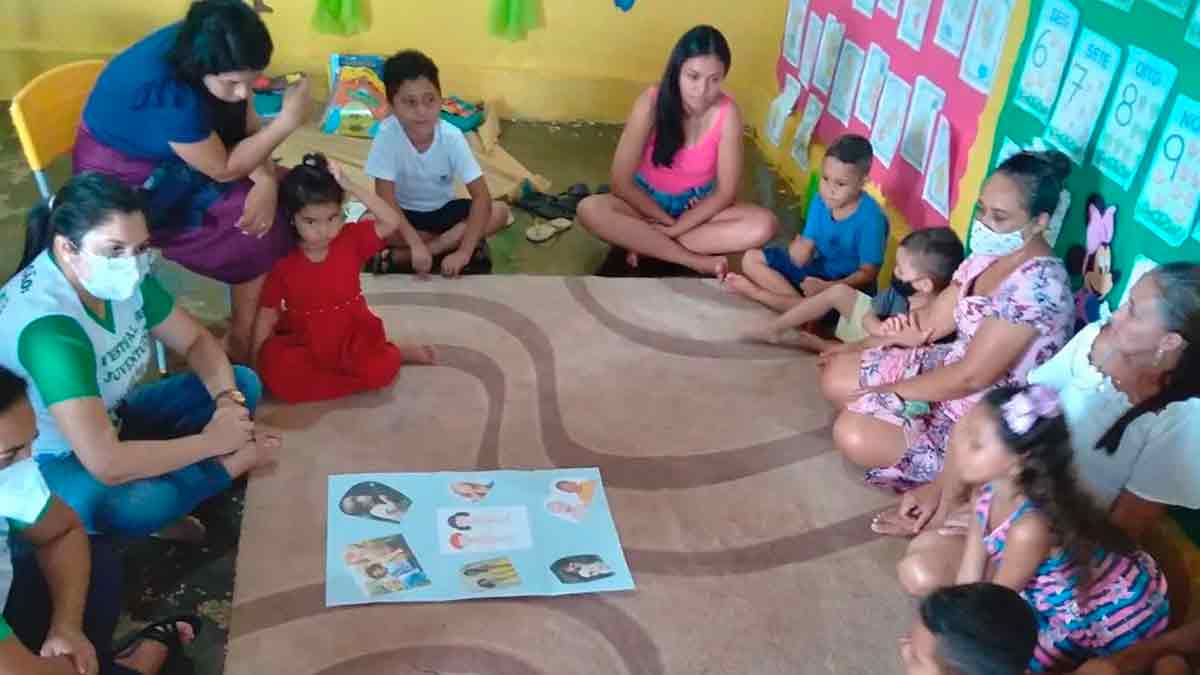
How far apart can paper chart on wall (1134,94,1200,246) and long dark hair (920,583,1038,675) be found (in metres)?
0.92

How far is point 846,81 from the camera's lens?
322cm

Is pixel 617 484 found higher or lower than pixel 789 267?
lower

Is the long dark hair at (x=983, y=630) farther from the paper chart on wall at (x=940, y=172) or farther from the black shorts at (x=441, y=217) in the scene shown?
the black shorts at (x=441, y=217)

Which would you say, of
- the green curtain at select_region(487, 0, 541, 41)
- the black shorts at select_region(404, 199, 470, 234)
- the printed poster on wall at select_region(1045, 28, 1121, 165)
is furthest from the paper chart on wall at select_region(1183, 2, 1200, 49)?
the green curtain at select_region(487, 0, 541, 41)

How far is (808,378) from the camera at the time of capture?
2.54m

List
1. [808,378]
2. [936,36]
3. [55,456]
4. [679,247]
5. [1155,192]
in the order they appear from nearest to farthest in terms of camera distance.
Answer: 1. [55,456]
2. [1155,192]
3. [808,378]
4. [936,36]
5. [679,247]

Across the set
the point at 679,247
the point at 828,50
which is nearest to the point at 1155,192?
the point at 679,247

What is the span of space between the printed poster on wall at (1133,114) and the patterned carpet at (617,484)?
83cm

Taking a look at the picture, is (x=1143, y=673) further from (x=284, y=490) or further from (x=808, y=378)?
(x=284, y=490)

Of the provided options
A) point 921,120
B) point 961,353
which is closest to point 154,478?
point 961,353

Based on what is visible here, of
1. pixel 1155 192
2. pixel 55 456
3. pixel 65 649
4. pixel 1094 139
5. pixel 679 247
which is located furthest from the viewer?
pixel 679 247

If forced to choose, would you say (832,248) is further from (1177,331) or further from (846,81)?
(1177,331)

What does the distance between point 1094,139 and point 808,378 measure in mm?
850

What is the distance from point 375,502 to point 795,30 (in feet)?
8.10
